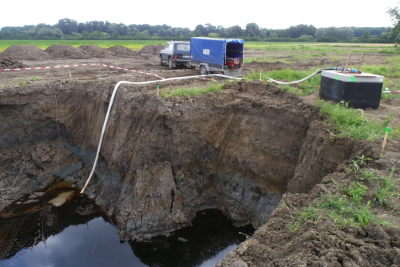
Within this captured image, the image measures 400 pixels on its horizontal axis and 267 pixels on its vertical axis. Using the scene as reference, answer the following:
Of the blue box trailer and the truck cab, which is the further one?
the truck cab

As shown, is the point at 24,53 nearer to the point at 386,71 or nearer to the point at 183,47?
the point at 183,47

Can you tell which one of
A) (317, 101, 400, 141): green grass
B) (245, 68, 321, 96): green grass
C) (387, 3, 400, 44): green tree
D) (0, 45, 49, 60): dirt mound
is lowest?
(317, 101, 400, 141): green grass

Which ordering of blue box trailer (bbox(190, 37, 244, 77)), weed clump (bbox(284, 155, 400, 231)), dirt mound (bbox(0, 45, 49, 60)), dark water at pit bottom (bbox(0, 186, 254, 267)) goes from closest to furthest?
weed clump (bbox(284, 155, 400, 231)) < dark water at pit bottom (bbox(0, 186, 254, 267)) < blue box trailer (bbox(190, 37, 244, 77)) < dirt mound (bbox(0, 45, 49, 60))

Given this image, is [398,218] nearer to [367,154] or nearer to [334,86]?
[367,154]

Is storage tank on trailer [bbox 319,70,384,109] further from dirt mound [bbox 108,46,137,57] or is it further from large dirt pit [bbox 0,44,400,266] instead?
dirt mound [bbox 108,46,137,57]

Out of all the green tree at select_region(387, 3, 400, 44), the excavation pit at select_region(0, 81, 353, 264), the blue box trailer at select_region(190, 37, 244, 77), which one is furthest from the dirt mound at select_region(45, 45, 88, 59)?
the green tree at select_region(387, 3, 400, 44)

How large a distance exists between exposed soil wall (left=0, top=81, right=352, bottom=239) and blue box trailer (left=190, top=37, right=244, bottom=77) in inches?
171

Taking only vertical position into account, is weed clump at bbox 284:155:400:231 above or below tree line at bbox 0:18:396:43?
below

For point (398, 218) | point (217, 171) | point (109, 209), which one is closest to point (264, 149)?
point (217, 171)

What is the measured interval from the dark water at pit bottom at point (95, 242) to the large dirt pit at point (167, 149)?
42 cm

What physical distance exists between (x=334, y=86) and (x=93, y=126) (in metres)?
9.88

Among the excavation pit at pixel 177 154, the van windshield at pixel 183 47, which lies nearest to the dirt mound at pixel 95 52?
the van windshield at pixel 183 47

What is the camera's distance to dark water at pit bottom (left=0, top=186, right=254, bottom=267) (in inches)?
316

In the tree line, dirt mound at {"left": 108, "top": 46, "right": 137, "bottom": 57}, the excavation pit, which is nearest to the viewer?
the excavation pit
